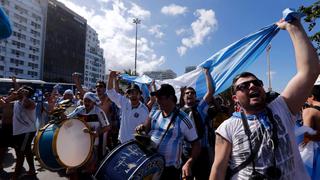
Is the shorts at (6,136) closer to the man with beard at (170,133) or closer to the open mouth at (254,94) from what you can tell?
the man with beard at (170,133)

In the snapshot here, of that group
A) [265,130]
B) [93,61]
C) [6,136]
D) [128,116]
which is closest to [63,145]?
[128,116]

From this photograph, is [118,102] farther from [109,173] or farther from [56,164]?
[109,173]

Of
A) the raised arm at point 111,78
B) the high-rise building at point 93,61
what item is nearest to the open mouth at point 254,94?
the raised arm at point 111,78

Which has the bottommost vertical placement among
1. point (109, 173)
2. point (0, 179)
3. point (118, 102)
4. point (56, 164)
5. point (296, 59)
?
point (0, 179)

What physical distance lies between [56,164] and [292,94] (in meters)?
3.71

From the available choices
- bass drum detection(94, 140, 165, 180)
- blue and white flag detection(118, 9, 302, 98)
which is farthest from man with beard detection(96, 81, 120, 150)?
bass drum detection(94, 140, 165, 180)

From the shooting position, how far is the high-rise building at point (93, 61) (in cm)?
11044

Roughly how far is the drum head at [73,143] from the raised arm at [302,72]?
3369 mm

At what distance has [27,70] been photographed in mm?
73375

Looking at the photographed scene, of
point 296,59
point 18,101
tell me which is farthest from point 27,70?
point 296,59

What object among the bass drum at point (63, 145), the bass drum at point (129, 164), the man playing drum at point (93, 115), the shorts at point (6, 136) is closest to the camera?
the bass drum at point (129, 164)

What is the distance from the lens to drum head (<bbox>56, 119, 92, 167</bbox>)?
14.6ft

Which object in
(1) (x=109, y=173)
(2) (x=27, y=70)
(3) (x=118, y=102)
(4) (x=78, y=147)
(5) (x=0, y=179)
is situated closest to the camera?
(1) (x=109, y=173)

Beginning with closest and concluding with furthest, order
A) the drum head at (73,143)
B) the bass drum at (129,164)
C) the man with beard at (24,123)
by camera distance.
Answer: the bass drum at (129,164), the drum head at (73,143), the man with beard at (24,123)
